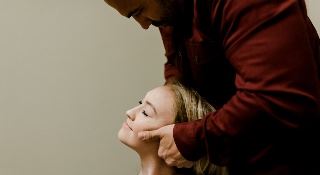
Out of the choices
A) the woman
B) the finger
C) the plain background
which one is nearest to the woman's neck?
the woman

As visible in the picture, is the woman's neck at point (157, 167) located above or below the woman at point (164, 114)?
below

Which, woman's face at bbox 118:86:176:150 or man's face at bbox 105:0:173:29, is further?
woman's face at bbox 118:86:176:150

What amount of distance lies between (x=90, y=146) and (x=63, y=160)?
0.42 feet

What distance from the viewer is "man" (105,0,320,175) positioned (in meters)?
1.11

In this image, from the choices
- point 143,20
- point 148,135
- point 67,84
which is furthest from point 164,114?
point 67,84

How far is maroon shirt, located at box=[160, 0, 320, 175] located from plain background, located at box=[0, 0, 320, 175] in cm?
86

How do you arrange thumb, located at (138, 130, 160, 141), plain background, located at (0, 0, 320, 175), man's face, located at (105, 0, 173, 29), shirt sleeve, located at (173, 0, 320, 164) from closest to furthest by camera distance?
1. shirt sleeve, located at (173, 0, 320, 164)
2. man's face, located at (105, 0, 173, 29)
3. thumb, located at (138, 130, 160, 141)
4. plain background, located at (0, 0, 320, 175)

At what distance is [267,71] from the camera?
1112mm

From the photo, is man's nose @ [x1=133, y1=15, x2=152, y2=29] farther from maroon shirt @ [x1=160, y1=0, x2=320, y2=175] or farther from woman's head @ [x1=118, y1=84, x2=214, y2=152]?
woman's head @ [x1=118, y1=84, x2=214, y2=152]

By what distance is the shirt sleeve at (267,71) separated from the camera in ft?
3.65

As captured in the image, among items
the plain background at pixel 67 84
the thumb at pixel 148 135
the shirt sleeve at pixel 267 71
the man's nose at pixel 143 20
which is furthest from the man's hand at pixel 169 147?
the plain background at pixel 67 84

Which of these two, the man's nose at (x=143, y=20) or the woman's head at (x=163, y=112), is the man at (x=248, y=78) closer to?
the man's nose at (x=143, y=20)

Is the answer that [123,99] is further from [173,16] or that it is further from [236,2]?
[236,2]

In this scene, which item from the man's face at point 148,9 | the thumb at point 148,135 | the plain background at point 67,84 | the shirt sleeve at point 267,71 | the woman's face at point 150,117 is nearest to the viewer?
the shirt sleeve at point 267,71
